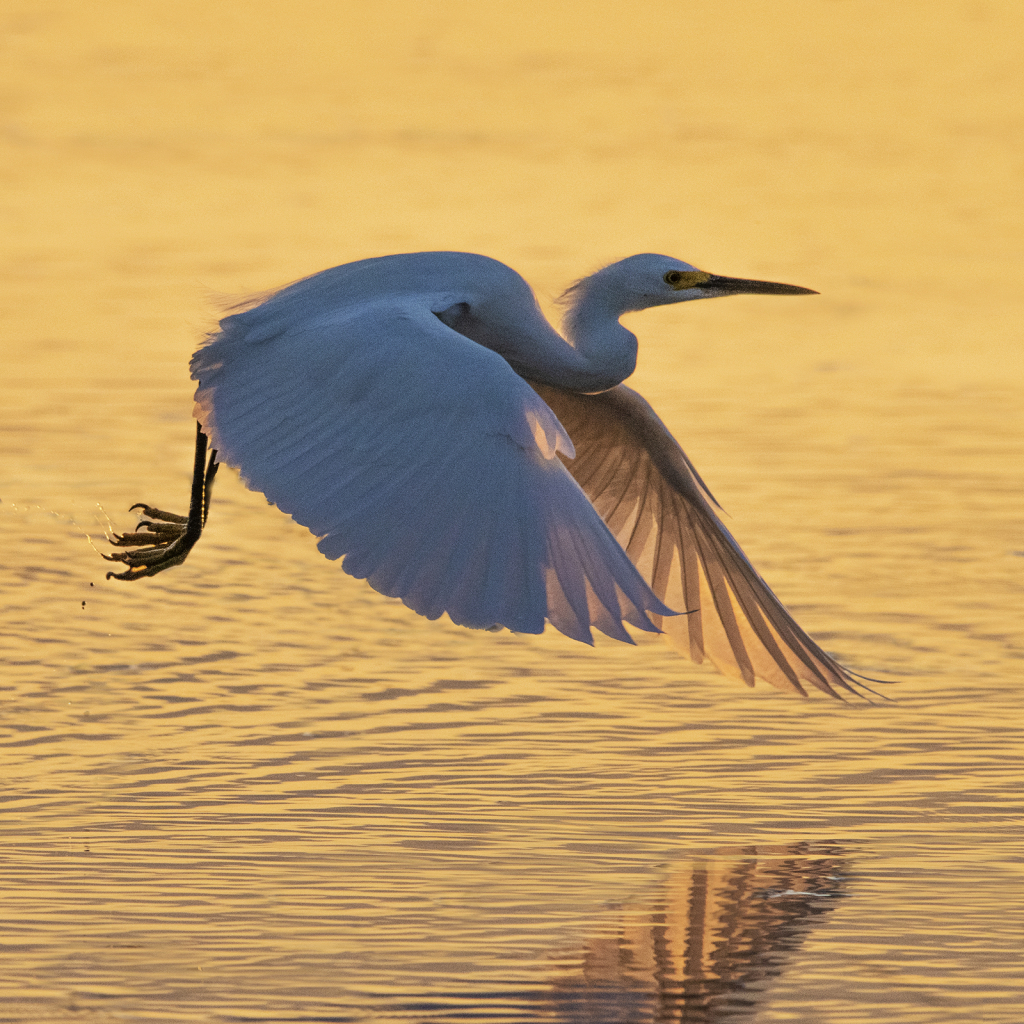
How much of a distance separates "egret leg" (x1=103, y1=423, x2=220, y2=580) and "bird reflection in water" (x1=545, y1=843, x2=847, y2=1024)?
2616mm

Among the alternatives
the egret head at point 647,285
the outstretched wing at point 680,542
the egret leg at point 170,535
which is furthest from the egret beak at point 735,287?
the egret leg at point 170,535

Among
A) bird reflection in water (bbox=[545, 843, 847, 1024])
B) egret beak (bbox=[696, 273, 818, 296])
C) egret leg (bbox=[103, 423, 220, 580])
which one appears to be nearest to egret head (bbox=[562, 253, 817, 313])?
egret beak (bbox=[696, 273, 818, 296])

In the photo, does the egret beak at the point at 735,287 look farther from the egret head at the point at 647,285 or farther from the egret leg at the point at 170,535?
the egret leg at the point at 170,535

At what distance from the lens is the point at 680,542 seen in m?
8.77

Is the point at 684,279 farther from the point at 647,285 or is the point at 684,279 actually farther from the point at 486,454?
the point at 486,454

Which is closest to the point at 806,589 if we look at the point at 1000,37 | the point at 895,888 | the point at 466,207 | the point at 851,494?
the point at 851,494

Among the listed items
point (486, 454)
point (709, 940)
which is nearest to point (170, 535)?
point (486, 454)

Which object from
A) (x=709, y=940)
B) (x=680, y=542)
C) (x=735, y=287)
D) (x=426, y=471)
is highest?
(x=735, y=287)

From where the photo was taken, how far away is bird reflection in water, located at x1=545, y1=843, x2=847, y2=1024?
6410 millimetres

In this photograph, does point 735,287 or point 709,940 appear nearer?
point 709,940

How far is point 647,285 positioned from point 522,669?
78.3 inches

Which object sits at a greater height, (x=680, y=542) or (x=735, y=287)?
(x=735, y=287)

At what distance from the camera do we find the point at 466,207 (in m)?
19.2

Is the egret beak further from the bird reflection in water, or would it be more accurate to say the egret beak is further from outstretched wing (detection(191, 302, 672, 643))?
the bird reflection in water
